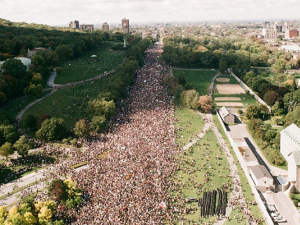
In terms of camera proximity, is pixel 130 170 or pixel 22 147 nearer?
pixel 130 170

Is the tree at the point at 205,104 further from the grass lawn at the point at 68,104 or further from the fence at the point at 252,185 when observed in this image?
the grass lawn at the point at 68,104

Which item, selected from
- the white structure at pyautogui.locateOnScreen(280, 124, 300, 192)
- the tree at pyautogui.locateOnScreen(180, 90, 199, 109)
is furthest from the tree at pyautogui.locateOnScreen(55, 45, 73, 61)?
the white structure at pyautogui.locateOnScreen(280, 124, 300, 192)

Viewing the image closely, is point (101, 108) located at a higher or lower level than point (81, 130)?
higher

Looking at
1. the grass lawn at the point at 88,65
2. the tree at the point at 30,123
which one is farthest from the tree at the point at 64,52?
the tree at the point at 30,123

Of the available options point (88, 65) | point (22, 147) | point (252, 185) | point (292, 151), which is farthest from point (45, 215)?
point (88, 65)

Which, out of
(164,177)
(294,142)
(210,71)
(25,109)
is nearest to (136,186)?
(164,177)

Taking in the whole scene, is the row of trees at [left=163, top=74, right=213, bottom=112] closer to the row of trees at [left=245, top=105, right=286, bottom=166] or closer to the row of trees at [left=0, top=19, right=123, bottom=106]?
the row of trees at [left=245, top=105, right=286, bottom=166]

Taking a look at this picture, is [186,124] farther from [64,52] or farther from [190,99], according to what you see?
[64,52]
